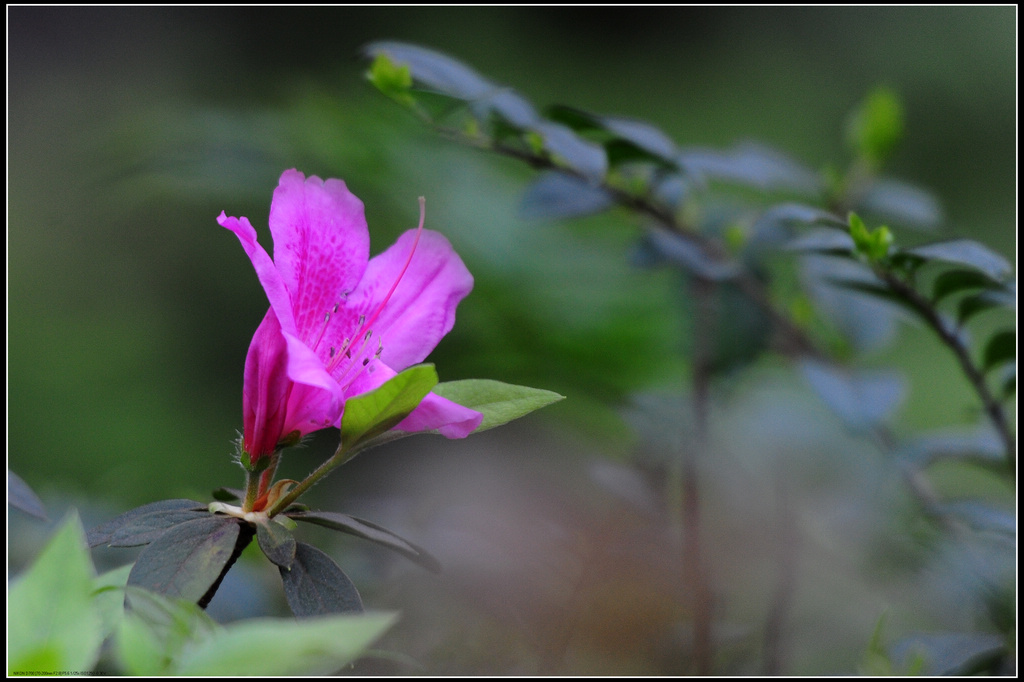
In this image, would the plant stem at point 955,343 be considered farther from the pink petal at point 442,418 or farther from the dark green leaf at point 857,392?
the pink petal at point 442,418

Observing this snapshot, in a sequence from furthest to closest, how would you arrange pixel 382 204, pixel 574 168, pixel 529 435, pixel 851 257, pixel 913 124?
pixel 913 124 < pixel 529 435 < pixel 382 204 < pixel 574 168 < pixel 851 257

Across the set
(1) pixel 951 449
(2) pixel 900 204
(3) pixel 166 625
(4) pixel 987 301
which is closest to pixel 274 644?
(3) pixel 166 625

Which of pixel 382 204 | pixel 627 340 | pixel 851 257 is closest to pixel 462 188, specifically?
pixel 382 204

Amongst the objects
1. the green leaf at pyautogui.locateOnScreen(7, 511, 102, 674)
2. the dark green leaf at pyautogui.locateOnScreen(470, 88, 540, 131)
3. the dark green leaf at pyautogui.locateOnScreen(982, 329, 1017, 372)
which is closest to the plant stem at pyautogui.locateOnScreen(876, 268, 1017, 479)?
the dark green leaf at pyautogui.locateOnScreen(982, 329, 1017, 372)

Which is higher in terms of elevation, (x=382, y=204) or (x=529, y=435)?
(x=382, y=204)

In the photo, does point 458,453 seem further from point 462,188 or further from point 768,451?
point 768,451
